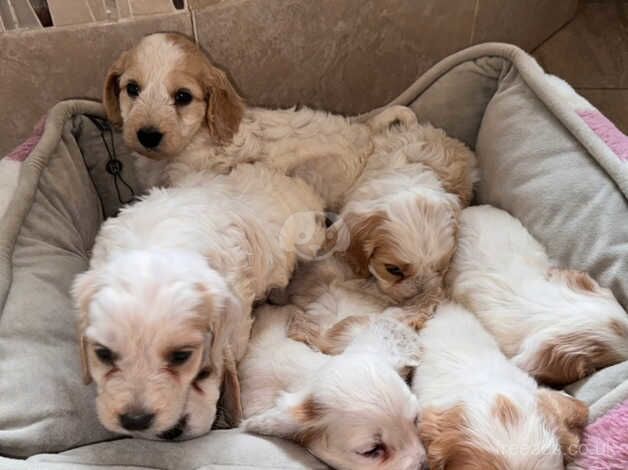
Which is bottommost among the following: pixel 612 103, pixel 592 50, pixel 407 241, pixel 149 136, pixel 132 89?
pixel 612 103

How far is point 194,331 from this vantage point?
5.62ft

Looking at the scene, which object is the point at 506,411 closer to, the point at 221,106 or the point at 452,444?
the point at 452,444

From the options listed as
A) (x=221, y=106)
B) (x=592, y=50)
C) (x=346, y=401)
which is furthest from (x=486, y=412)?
(x=592, y=50)

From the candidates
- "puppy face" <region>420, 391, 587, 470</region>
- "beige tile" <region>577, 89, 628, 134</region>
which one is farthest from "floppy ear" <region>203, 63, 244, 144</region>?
"beige tile" <region>577, 89, 628, 134</region>

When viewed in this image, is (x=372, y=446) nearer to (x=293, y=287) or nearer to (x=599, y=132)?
(x=293, y=287)

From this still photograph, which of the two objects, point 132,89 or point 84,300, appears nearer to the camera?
point 84,300

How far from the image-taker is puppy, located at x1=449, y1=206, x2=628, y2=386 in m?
1.98

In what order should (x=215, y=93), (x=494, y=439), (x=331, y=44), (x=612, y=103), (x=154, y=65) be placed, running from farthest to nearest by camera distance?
(x=612, y=103)
(x=331, y=44)
(x=215, y=93)
(x=154, y=65)
(x=494, y=439)

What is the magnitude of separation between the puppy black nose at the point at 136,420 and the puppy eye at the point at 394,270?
39.2 inches

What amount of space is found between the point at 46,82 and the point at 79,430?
1445 mm

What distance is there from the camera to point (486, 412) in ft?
5.55

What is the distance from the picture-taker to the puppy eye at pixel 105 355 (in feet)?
5.59

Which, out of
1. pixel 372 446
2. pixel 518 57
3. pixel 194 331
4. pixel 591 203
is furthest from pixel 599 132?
pixel 194 331

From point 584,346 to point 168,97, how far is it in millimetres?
1611
